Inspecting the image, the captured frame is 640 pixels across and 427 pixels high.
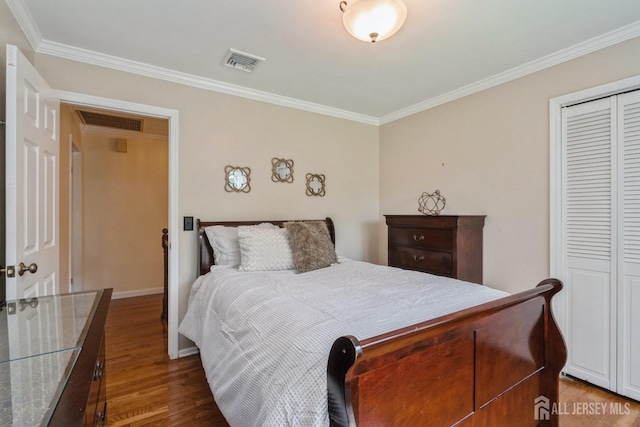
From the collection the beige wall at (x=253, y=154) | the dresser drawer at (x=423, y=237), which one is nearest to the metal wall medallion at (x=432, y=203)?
the dresser drawer at (x=423, y=237)

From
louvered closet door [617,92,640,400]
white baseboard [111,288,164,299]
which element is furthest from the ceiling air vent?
white baseboard [111,288,164,299]

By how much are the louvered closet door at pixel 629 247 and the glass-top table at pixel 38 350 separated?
296 cm

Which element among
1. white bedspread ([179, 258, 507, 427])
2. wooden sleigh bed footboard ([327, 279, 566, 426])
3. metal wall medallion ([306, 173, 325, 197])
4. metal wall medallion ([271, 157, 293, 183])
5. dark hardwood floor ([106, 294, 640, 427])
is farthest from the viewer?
metal wall medallion ([306, 173, 325, 197])

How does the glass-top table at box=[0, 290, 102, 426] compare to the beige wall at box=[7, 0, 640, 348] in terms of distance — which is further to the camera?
the beige wall at box=[7, 0, 640, 348]

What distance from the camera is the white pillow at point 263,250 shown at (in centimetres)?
236

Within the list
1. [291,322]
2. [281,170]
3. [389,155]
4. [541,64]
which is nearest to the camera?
[291,322]

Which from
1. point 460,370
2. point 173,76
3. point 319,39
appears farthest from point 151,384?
point 319,39

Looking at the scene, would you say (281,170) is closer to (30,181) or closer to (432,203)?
(432,203)

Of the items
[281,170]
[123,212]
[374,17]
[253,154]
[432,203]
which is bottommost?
[123,212]

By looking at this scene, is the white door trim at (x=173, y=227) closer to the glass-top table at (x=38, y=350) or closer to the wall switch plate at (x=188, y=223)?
the wall switch plate at (x=188, y=223)

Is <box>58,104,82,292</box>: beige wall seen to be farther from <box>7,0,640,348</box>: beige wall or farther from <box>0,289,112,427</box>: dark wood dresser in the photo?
<box>0,289,112,427</box>: dark wood dresser

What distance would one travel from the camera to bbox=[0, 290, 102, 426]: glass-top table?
2.26 ft

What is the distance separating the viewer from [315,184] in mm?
3402

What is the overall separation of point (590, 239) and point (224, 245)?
2776 mm
